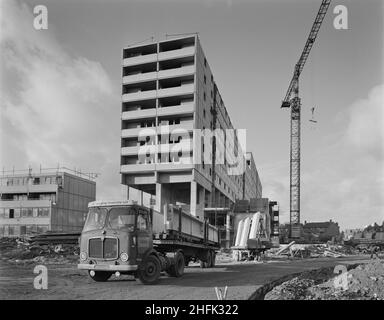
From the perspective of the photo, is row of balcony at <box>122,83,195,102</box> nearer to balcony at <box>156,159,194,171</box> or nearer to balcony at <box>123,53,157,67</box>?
balcony at <box>123,53,157,67</box>

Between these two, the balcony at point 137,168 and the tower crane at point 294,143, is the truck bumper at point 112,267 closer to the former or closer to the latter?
the balcony at point 137,168

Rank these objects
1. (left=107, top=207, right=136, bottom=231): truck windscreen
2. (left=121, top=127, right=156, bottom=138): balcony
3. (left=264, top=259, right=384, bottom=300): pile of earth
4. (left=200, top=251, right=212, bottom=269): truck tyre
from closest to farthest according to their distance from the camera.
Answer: (left=264, top=259, right=384, bottom=300): pile of earth
(left=107, top=207, right=136, bottom=231): truck windscreen
(left=200, top=251, right=212, bottom=269): truck tyre
(left=121, top=127, right=156, bottom=138): balcony

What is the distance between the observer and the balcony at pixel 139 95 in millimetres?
70688

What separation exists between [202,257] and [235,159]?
64.8 metres

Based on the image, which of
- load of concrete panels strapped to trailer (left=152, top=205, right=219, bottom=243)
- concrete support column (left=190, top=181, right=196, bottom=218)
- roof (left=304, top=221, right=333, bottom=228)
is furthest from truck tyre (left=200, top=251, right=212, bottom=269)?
roof (left=304, top=221, right=333, bottom=228)

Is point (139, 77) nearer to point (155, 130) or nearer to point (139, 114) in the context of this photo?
point (139, 114)

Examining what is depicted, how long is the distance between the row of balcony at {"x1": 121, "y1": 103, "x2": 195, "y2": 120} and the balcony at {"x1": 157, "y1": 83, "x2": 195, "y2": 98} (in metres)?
1.99

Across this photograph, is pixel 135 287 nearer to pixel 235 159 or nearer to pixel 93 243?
pixel 93 243

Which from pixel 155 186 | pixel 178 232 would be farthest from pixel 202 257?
pixel 155 186

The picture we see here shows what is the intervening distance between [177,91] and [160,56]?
6.63 m

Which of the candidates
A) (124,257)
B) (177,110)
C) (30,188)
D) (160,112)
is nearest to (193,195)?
(177,110)

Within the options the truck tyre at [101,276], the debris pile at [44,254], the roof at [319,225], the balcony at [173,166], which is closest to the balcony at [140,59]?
the balcony at [173,166]

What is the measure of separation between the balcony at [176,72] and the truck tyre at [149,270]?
54.2 metres

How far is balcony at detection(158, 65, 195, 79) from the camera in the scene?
68312 mm
